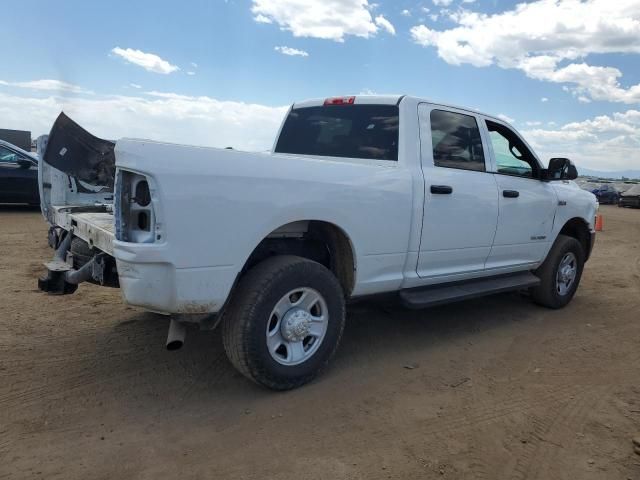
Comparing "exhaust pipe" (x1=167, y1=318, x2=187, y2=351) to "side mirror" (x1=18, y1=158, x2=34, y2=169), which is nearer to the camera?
"exhaust pipe" (x1=167, y1=318, x2=187, y2=351)

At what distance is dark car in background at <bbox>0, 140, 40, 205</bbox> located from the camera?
1157 cm

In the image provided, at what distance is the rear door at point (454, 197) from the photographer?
13.6 ft

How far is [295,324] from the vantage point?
3385 millimetres

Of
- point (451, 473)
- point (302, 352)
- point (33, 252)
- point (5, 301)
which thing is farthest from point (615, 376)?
point (33, 252)

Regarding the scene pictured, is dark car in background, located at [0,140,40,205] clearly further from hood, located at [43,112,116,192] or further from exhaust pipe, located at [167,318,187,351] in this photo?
exhaust pipe, located at [167,318,187,351]

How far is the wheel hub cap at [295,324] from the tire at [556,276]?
3.49m

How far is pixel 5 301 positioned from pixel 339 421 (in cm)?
372

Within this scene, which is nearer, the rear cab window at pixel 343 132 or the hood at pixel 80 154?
the rear cab window at pixel 343 132

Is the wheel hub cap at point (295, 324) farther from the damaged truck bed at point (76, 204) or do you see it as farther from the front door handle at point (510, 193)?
the front door handle at point (510, 193)

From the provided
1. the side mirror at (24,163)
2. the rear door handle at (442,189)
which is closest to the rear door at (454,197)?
the rear door handle at (442,189)

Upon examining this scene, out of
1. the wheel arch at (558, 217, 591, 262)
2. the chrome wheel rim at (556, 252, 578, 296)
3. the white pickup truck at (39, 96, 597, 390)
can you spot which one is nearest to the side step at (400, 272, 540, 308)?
the white pickup truck at (39, 96, 597, 390)

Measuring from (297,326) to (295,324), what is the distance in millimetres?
23

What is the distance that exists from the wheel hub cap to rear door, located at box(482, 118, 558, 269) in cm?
224

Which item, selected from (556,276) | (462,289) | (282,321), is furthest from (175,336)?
(556,276)
